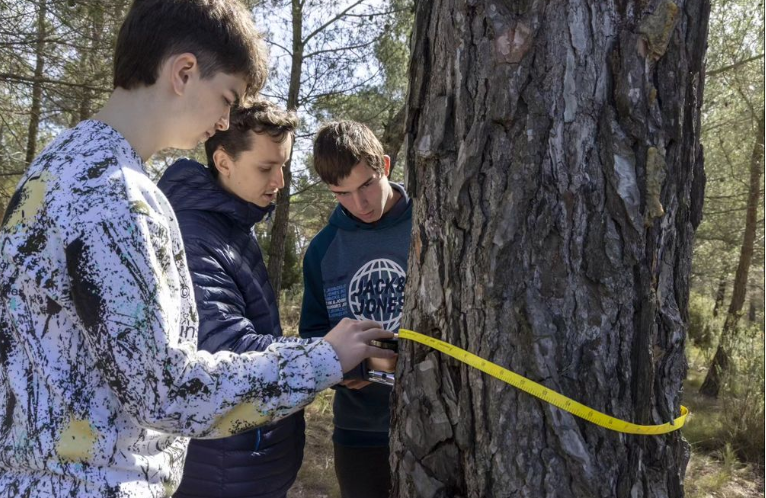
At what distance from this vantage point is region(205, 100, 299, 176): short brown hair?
2.09 m

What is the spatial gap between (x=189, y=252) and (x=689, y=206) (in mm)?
1259

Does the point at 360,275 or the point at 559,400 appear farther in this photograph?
the point at 360,275

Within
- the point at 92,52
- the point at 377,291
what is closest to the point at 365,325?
the point at 377,291

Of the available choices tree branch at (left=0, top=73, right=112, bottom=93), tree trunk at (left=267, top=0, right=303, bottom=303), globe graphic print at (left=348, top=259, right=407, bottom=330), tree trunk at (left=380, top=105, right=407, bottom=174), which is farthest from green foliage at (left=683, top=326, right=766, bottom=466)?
tree branch at (left=0, top=73, right=112, bottom=93)

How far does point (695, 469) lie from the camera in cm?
477

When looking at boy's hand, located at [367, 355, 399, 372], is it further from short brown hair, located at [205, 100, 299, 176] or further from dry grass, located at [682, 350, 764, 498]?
dry grass, located at [682, 350, 764, 498]

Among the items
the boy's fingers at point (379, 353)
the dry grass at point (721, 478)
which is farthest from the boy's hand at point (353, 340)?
the dry grass at point (721, 478)

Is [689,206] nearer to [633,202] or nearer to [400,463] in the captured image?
[633,202]

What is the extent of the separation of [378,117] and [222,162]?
4649 mm

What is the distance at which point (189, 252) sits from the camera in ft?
5.96

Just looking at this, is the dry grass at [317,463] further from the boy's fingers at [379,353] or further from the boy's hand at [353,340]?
the boy's hand at [353,340]

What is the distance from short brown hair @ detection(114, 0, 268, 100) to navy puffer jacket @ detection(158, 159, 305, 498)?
702 millimetres

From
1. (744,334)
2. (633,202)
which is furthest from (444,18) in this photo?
(744,334)

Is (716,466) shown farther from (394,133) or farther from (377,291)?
(377,291)
